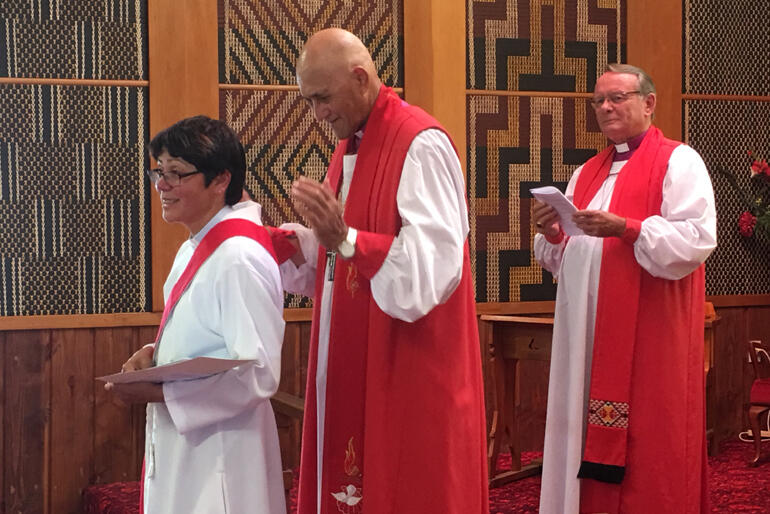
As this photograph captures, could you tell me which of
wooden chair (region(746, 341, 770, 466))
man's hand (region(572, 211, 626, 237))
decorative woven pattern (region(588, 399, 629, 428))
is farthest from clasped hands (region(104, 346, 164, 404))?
wooden chair (region(746, 341, 770, 466))

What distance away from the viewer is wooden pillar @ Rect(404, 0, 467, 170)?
538 centimetres

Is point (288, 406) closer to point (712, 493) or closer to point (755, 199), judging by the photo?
point (712, 493)

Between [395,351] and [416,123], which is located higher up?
[416,123]

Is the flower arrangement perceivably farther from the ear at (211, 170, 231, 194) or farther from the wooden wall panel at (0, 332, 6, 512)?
the ear at (211, 170, 231, 194)

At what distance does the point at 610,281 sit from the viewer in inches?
142

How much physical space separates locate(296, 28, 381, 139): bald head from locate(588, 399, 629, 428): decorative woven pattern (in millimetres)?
1589

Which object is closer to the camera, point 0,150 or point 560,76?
point 0,150

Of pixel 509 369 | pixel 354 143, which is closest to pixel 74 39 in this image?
pixel 509 369

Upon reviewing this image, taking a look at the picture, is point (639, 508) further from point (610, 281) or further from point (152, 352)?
point (152, 352)

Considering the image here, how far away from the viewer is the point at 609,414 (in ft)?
11.6

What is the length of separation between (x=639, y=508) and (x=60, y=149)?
3.18 meters

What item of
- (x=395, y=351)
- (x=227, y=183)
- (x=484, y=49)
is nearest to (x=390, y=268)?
(x=395, y=351)

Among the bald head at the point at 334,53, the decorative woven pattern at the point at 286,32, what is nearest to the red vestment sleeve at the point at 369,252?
the bald head at the point at 334,53

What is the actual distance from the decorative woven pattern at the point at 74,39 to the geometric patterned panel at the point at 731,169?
3.11 metres
